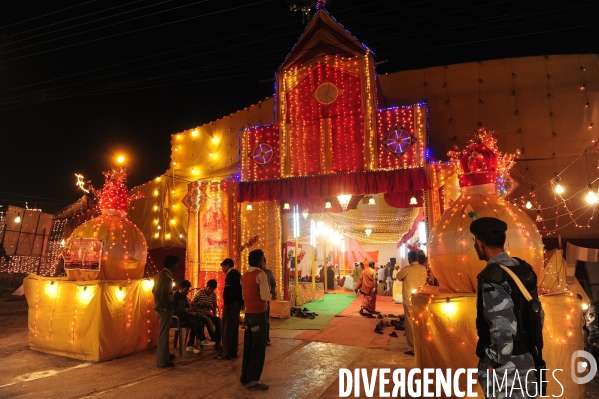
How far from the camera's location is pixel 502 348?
7.43ft

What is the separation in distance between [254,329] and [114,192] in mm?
4660

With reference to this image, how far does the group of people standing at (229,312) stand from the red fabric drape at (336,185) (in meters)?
3.42

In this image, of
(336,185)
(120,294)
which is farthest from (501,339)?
(336,185)

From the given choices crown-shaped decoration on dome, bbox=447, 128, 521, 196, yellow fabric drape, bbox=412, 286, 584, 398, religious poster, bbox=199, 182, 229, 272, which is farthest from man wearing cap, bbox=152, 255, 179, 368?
crown-shaped decoration on dome, bbox=447, 128, 521, 196

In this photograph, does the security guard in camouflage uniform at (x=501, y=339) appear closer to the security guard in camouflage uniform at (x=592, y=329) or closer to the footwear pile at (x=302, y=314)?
the security guard in camouflage uniform at (x=592, y=329)

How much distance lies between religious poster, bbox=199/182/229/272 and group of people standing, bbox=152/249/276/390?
3326 mm

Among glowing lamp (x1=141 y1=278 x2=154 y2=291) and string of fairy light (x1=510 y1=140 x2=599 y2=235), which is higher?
string of fairy light (x1=510 y1=140 x2=599 y2=235)

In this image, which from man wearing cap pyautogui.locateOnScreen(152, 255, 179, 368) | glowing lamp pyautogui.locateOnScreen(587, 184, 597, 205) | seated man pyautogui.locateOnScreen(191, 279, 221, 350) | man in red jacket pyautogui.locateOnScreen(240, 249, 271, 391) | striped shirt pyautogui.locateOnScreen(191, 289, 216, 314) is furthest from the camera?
glowing lamp pyautogui.locateOnScreen(587, 184, 597, 205)

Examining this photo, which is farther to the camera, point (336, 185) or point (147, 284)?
point (336, 185)

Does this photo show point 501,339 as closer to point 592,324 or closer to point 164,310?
point 592,324

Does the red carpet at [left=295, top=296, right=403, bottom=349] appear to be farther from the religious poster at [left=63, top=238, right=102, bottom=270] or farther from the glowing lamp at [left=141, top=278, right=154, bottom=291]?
the religious poster at [left=63, top=238, right=102, bottom=270]

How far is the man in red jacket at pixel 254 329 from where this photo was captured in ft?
16.1

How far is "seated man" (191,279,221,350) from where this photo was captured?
23.3ft

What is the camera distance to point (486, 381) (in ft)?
7.70
